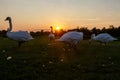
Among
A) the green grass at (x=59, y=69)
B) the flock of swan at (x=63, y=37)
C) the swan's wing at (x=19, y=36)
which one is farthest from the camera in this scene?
the swan's wing at (x=19, y=36)

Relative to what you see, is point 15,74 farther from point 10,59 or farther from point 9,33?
point 9,33

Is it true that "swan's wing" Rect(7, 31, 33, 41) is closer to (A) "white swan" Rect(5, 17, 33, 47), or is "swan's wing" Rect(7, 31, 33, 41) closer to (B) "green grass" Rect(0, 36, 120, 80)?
(A) "white swan" Rect(5, 17, 33, 47)

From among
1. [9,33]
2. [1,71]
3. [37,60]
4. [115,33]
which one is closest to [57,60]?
[37,60]

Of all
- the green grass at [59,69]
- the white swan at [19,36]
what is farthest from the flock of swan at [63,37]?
the green grass at [59,69]

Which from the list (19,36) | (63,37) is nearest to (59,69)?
(63,37)

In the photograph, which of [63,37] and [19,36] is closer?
[63,37]

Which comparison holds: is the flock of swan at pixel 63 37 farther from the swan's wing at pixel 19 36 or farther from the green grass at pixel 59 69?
the green grass at pixel 59 69

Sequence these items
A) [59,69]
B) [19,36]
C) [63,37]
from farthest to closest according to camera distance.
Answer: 1. [19,36]
2. [63,37]
3. [59,69]

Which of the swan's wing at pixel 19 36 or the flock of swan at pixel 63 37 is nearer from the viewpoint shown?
the flock of swan at pixel 63 37

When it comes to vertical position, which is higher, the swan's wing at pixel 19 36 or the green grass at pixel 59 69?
the swan's wing at pixel 19 36

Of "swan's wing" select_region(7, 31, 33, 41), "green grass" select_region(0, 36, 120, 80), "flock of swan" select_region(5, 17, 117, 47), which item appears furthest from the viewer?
"swan's wing" select_region(7, 31, 33, 41)

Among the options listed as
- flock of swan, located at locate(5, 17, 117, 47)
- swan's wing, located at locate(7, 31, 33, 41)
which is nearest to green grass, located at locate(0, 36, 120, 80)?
flock of swan, located at locate(5, 17, 117, 47)

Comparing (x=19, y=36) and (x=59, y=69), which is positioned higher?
(x=19, y=36)

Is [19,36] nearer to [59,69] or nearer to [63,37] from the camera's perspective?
[63,37]
